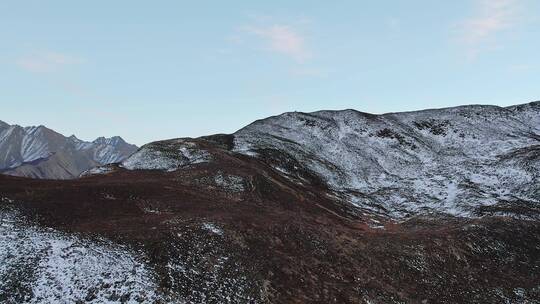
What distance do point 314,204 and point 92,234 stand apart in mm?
26033

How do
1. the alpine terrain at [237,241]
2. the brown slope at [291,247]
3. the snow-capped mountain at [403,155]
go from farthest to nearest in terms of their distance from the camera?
the snow-capped mountain at [403,155], the brown slope at [291,247], the alpine terrain at [237,241]

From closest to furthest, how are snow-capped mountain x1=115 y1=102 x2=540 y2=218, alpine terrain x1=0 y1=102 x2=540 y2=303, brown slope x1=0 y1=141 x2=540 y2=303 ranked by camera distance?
alpine terrain x1=0 y1=102 x2=540 y2=303, brown slope x1=0 y1=141 x2=540 y2=303, snow-capped mountain x1=115 y1=102 x2=540 y2=218

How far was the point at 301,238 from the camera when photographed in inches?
1154

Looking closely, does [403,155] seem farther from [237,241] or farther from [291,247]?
[237,241]

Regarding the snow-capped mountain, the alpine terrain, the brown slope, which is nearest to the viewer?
the alpine terrain

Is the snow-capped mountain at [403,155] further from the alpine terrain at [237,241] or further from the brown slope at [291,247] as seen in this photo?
the brown slope at [291,247]

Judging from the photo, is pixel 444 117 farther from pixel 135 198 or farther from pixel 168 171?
pixel 135 198

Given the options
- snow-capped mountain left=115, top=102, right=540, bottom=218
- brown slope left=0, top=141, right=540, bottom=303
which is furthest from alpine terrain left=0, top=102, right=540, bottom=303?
snow-capped mountain left=115, top=102, right=540, bottom=218

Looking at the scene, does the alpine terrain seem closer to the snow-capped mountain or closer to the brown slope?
the brown slope

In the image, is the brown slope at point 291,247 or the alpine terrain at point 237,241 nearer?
the alpine terrain at point 237,241

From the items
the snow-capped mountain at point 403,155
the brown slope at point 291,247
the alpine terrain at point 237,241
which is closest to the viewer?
the alpine terrain at point 237,241

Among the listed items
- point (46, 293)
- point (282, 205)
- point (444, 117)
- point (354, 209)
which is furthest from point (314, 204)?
point (444, 117)

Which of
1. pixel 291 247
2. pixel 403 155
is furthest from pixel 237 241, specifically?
pixel 403 155

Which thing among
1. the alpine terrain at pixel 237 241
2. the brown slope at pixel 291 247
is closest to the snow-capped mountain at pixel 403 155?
the alpine terrain at pixel 237 241
